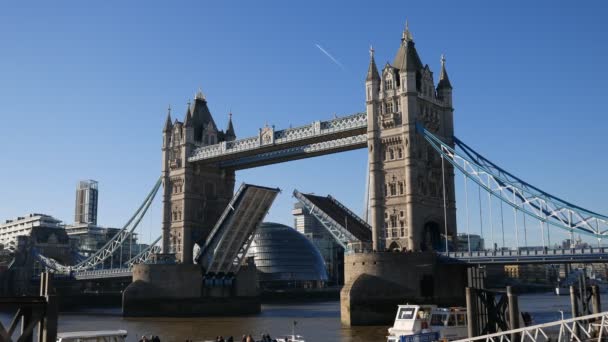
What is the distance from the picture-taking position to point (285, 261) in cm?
12462

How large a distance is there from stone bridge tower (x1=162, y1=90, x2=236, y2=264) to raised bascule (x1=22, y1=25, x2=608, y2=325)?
118 millimetres

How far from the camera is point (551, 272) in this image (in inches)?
7785

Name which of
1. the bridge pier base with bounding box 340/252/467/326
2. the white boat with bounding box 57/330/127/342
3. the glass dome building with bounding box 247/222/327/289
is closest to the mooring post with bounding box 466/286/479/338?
the white boat with bounding box 57/330/127/342

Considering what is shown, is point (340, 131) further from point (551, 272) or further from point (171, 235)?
point (551, 272)

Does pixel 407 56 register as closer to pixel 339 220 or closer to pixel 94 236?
pixel 339 220

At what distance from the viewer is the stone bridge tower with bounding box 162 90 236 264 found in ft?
236

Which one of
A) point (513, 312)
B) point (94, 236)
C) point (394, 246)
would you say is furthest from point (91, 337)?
point (94, 236)

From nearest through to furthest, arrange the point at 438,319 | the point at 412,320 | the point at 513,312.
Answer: the point at 513,312 → the point at 412,320 → the point at 438,319

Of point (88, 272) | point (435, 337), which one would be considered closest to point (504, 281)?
point (88, 272)

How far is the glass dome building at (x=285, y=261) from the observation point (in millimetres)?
123688

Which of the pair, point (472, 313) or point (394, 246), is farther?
point (394, 246)

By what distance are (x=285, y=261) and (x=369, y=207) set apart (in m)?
69.2

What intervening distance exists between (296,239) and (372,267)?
263 feet

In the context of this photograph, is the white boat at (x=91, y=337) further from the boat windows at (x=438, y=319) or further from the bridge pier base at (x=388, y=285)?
the bridge pier base at (x=388, y=285)
